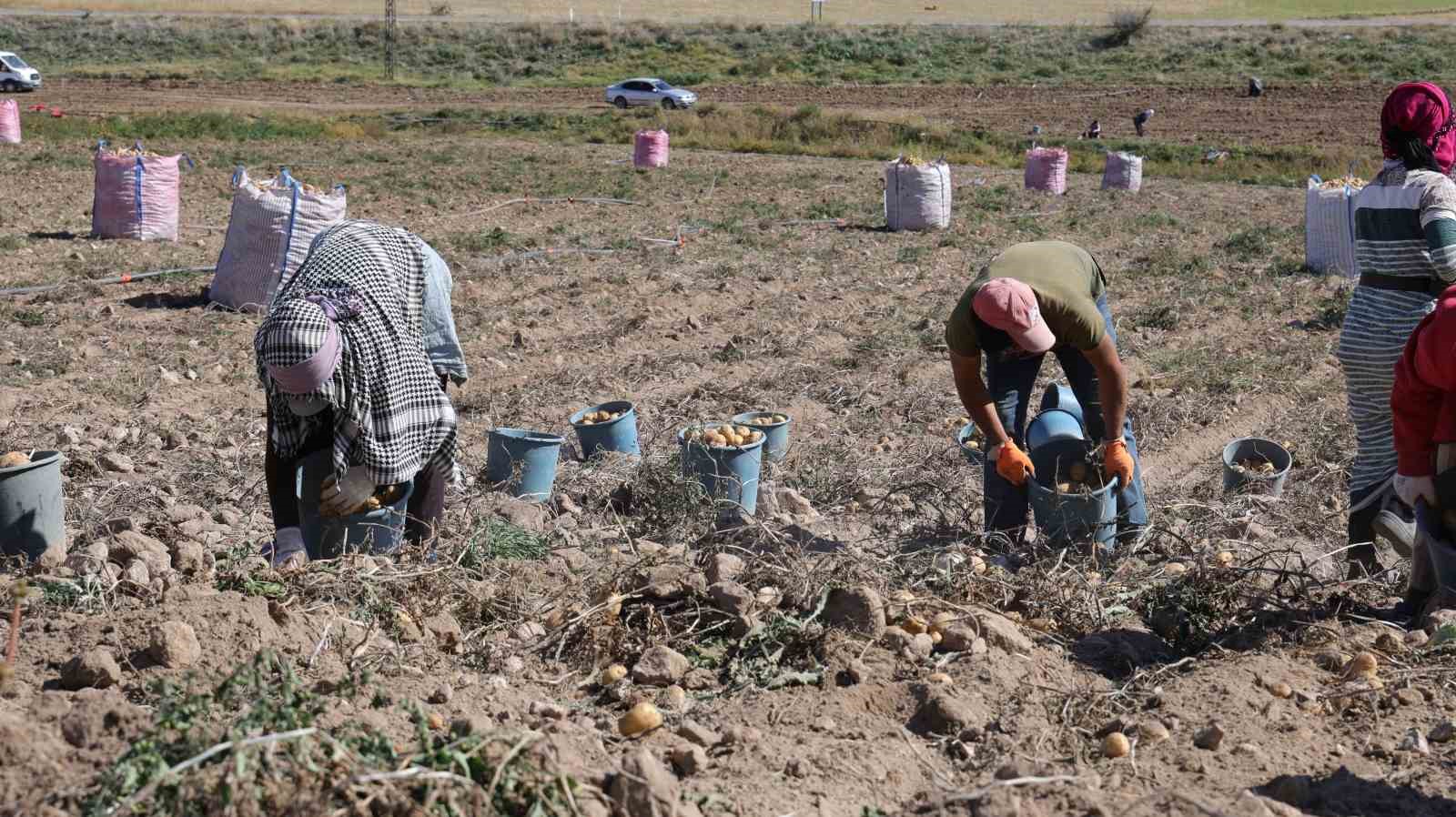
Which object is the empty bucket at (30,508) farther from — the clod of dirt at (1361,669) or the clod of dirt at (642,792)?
the clod of dirt at (1361,669)

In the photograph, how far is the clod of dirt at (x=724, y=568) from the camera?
3.38 metres

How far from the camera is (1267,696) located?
9.64 ft

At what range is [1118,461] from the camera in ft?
13.0

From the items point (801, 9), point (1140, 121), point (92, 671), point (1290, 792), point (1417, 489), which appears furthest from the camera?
point (801, 9)

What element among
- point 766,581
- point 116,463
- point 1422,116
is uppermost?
point 1422,116

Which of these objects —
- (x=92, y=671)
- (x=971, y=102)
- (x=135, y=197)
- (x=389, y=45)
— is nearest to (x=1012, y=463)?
(x=92, y=671)

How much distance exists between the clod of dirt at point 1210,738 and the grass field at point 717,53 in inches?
1187

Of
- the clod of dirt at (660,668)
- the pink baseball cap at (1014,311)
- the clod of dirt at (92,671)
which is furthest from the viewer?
the pink baseball cap at (1014,311)

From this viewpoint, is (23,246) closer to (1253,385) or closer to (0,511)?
(0,511)

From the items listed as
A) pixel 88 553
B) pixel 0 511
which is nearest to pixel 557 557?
pixel 88 553

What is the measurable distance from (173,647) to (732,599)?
1.25m

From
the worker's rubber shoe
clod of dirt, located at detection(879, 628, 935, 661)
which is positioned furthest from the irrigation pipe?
the worker's rubber shoe

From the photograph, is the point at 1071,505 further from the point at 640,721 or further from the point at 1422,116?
the point at 640,721

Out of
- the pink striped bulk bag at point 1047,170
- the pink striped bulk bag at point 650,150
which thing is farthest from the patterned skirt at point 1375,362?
the pink striped bulk bag at point 650,150
